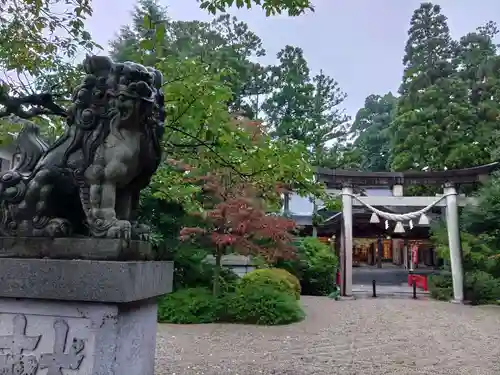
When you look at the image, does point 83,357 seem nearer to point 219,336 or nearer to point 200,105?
point 200,105

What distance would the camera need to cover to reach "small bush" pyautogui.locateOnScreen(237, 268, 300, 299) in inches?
423

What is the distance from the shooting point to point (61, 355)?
2.22m

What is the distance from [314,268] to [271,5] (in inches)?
505

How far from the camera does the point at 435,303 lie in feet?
44.9

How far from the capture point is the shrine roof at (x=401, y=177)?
48.1 feet

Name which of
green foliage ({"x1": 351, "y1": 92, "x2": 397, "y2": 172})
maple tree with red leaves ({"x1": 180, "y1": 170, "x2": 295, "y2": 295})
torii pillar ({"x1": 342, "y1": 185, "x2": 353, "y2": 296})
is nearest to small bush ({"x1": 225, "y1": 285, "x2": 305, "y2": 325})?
maple tree with red leaves ({"x1": 180, "y1": 170, "x2": 295, "y2": 295})

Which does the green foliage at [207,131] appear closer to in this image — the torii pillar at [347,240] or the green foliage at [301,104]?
the torii pillar at [347,240]

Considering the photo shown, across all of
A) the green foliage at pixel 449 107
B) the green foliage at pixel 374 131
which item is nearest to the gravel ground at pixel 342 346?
the green foliage at pixel 449 107

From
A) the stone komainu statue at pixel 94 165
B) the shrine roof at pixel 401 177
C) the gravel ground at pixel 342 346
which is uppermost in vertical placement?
the shrine roof at pixel 401 177

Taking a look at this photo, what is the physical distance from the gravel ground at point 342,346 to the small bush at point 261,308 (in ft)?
0.95

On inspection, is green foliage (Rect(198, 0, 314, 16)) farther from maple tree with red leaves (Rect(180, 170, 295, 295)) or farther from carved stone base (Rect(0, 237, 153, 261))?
maple tree with red leaves (Rect(180, 170, 295, 295))

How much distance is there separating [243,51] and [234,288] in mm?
16751

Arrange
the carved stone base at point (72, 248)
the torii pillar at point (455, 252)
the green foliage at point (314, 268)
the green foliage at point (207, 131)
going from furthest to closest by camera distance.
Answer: the green foliage at point (314, 268) → the torii pillar at point (455, 252) → the green foliage at point (207, 131) → the carved stone base at point (72, 248)

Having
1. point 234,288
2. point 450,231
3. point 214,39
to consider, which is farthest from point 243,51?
point 234,288
